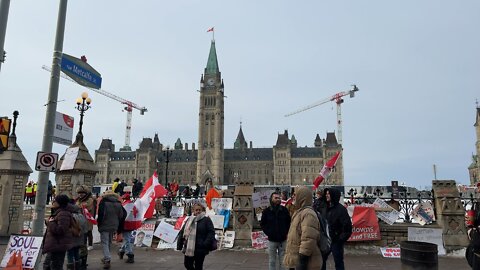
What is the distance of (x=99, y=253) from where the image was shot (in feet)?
40.2

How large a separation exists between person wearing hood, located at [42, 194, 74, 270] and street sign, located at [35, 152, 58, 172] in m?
0.79

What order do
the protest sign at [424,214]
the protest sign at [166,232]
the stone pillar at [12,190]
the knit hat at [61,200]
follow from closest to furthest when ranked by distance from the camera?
1. the knit hat at [61,200]
2. the protest sign at [424,214]
3. the protest sign at [166,232]
4. the stone pillar at [12,190]

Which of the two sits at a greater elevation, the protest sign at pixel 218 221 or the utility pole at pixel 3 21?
the utility pole at pixel 3 21

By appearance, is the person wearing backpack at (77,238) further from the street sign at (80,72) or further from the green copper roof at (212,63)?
the green copper roof at (212,63)

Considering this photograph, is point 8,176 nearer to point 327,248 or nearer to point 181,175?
point 327,248

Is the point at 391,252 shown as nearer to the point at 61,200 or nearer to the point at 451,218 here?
the point at 451,218

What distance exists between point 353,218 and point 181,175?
145m

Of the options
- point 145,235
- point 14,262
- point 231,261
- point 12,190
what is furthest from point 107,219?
point 12,190

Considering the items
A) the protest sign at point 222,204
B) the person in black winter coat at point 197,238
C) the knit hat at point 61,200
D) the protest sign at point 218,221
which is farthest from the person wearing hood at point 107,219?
the protest sign at point 222,204

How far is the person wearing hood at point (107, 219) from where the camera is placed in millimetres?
9594

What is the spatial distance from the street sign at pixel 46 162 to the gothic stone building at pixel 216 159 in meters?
136

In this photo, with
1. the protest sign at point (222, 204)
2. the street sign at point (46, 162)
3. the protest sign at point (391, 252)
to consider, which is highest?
the street sign at point (46, 162)

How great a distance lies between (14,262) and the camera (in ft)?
26.3

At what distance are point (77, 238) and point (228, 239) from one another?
6882 mm
